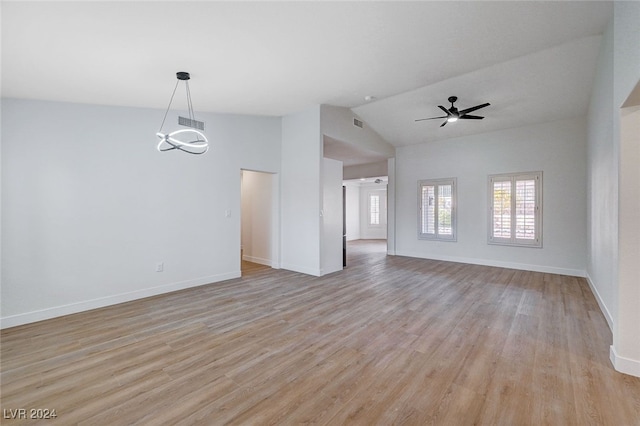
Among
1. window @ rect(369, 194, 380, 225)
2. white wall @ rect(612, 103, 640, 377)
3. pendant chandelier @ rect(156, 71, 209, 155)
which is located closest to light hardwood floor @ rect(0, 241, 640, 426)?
white wall @ rect(612, 103, 640, 377)

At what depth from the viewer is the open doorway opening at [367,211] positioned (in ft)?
43.1

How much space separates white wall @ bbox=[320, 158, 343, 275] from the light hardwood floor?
1.62m

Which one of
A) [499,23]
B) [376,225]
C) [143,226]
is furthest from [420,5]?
[376,225]

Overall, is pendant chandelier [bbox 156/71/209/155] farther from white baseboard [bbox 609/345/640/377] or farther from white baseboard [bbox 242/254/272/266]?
white baseboard [bbox 609/345/640/377]

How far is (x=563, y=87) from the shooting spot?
4.79 meters

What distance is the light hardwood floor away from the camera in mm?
1889

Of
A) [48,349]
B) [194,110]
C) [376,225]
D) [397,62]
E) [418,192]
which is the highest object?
[397,62]

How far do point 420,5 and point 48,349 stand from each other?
16.4 feet

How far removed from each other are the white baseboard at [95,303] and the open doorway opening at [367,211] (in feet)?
28.9

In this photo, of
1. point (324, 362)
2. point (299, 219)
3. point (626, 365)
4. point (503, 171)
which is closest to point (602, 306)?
point (626, 365)

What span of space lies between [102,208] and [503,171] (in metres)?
7.94

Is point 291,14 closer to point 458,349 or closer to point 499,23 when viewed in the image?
point 499,23

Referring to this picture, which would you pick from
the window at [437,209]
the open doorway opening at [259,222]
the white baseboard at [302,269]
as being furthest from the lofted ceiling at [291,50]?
the white baseboard at [302,269]

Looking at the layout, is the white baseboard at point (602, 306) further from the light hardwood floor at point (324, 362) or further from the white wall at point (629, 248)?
the white wall at point (629, 248)
